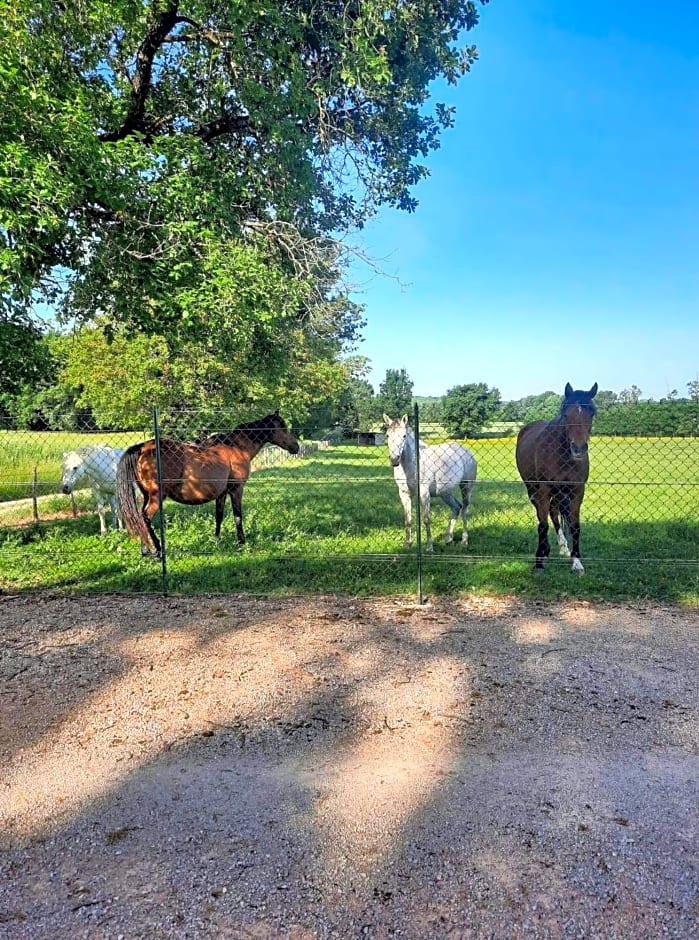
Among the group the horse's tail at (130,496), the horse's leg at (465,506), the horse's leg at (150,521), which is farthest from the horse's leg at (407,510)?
the horse's tail at (130,496)

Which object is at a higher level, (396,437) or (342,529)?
(396,437)

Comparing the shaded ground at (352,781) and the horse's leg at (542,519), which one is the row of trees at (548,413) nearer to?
the horse's leg at (542,519)

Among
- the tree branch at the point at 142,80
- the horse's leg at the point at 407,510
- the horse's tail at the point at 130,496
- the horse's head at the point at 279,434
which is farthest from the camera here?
the horse's head at the point at 279,434

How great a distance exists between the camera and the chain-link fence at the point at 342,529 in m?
5.85

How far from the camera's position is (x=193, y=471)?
7.89 m

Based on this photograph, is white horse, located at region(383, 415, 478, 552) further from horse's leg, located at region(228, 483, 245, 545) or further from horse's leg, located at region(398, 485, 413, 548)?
horse's leg, located at region(228, 483, 245, 545)

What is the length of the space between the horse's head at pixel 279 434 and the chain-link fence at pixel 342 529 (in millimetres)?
41

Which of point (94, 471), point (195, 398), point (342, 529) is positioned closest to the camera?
point (342, 529)

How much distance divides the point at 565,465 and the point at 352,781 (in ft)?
15.2

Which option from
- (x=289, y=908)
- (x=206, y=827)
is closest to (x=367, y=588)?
(x=206, y=827)

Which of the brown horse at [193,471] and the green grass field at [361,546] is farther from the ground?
the brown horse at [193,471]

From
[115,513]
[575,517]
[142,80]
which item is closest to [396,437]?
[575,517]

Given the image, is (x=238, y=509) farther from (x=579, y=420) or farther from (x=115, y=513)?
(x=579, y=420)

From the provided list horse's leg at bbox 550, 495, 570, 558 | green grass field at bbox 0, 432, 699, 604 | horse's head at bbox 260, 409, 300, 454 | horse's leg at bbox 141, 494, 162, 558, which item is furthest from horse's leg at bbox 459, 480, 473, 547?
horse's leg at bbox 141, 494, 162, 558
